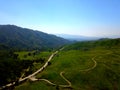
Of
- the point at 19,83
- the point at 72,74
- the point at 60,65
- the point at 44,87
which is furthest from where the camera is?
the point at 60,65

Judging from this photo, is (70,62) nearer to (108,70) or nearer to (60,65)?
(60,65)

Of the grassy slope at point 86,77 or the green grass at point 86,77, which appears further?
the grassy slope at point 86,77

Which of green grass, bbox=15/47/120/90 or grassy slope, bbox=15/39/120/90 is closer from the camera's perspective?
green grass, bbox=15/47/120/90

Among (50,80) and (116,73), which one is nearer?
(50,80)

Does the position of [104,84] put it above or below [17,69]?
below

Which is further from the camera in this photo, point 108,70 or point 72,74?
point 108,70

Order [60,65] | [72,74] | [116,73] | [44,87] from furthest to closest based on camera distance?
[60,65] < [116,73] < [72,74] < [44,87]

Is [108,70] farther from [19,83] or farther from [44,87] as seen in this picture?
[19,83]

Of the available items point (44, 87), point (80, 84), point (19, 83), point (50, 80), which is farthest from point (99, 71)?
point (19, 83)

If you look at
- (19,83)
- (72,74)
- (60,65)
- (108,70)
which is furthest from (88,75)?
(19,83)
